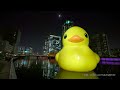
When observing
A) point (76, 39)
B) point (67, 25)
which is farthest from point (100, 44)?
point (67, 25)

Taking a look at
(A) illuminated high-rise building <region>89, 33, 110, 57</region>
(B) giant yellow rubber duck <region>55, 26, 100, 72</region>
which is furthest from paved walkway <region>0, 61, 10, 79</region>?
(A) illuminated high-rise building <region>89, 33, 110, 57</region>

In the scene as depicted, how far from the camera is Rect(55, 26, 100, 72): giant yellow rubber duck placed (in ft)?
5.76

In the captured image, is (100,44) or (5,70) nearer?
(5,70)

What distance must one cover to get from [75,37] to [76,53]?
0.23 m

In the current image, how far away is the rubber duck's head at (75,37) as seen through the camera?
1.83 meters

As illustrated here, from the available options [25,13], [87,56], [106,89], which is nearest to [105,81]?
[106,89]

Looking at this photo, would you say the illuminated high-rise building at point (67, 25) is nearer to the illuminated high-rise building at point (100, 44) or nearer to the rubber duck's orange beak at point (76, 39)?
the rubber duck's orange beak at point (76, 39)

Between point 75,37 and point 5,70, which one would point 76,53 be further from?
point 5,70

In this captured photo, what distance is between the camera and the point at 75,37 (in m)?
1.81

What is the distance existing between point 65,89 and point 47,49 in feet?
2.41

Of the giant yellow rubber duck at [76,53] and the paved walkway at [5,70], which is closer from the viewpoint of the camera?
the paved walkway at [5,70]

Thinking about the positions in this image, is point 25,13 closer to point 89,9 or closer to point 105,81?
point 89,9

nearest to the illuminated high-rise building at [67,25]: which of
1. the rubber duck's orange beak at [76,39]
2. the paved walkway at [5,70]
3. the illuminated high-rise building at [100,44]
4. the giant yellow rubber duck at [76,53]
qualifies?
the giant yellow rubber duck at [76,53]

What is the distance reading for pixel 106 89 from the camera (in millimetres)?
1439
